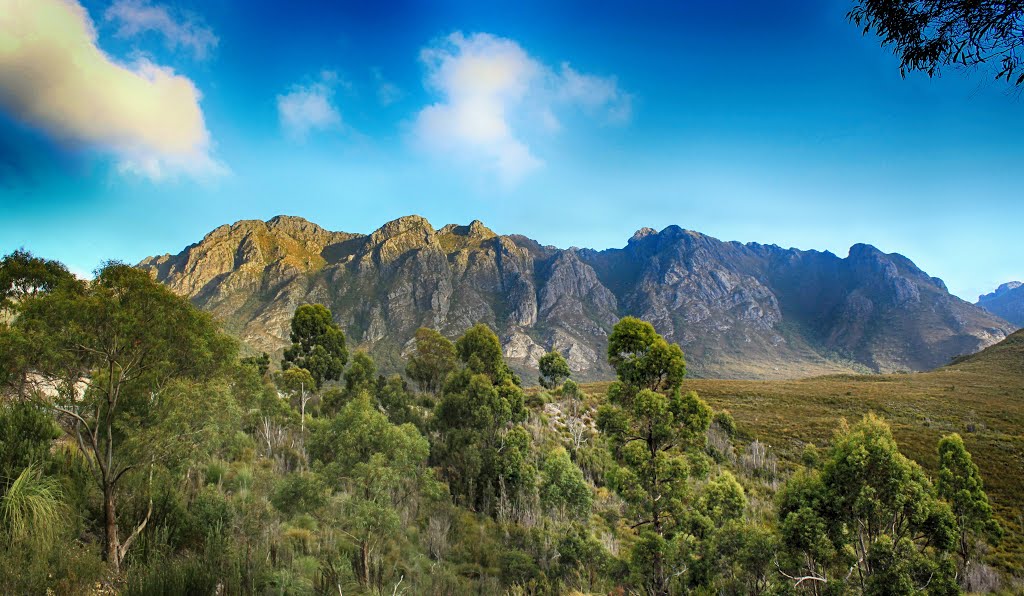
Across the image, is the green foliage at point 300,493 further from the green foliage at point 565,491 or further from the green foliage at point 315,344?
the green foliage at point 315,344

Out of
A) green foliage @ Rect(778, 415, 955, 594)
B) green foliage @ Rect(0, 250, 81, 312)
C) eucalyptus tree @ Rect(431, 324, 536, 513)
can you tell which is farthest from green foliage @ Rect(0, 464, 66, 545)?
eucalyptus tree @ Rect(431, 324, 536, 513)

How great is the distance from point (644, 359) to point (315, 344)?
101ft

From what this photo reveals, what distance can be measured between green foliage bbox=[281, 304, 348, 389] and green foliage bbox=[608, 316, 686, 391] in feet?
93.5

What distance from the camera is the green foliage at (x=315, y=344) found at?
33.1 metres

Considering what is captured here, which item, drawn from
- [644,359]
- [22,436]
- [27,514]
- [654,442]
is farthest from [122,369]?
[654,442]

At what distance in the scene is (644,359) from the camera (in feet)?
37.6

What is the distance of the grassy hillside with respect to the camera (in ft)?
71.5

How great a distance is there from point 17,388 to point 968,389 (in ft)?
266

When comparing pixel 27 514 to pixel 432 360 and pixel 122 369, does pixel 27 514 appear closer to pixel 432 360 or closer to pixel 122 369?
pixel 122 369

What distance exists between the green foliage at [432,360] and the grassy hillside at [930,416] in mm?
27381

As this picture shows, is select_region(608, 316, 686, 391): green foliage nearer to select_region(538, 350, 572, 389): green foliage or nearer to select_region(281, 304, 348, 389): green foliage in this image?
select_region(281, 304, 348, 389): green foliage

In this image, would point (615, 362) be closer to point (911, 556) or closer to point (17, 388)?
point (911, 556)

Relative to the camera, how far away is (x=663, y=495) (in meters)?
10.6

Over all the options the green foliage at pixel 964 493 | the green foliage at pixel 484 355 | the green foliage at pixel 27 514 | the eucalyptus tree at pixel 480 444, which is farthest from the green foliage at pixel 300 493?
the green foliage at pixel 964 493
